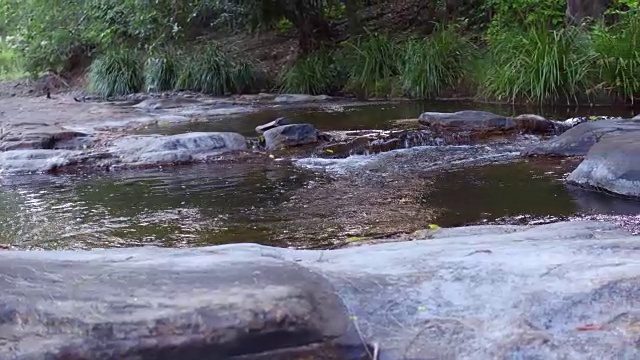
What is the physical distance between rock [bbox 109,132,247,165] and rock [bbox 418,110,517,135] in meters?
2.15

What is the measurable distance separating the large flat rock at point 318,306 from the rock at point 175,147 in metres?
4.90

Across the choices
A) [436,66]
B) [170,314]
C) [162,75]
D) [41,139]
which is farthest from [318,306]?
[162,75]

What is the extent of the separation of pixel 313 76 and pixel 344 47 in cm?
108

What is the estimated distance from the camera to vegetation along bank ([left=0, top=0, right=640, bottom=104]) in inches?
402

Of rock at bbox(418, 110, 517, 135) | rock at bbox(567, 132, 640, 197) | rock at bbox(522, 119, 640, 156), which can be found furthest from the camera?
rock at bbox(418, 110, 517, 135)

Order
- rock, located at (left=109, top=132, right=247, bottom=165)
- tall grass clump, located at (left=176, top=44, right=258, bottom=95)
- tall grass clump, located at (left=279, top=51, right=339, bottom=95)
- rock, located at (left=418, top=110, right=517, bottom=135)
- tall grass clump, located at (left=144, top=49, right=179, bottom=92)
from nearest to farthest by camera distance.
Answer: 1. rock, located at (left=109, top=132, right=247, bottom=165)
2. rock, located at (left=418, top=110, right=517, bottom=135)
3. tall grass clump, located at (left=279, top=51, right=339, bottom=95)
4. tall grass clump, located at (left=176, top=44, right=258, bottom=95)
5. tall grass clump, located at (left=144, top=49, right=179, bottom=92)

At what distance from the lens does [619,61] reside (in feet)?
31.5

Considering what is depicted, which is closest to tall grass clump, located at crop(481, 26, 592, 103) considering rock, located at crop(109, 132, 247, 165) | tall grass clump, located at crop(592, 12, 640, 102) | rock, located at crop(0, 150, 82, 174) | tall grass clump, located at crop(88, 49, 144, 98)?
tall grass clump, located at crop(592, 12, 640, 102)

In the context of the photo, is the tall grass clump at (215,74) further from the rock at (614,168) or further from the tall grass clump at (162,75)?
the rock at (614,168)

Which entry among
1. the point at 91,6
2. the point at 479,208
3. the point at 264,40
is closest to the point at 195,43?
the point at 264,40

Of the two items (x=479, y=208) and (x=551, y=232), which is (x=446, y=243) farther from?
(x=479, y=208)

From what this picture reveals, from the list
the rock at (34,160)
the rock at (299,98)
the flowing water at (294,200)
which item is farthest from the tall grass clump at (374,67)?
the rock at (34,160)

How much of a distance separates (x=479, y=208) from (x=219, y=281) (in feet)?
10.0

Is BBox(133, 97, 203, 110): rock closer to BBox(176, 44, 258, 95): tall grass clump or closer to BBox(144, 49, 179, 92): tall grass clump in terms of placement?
BBox(176, 44, 258, 95): tall grass clump
